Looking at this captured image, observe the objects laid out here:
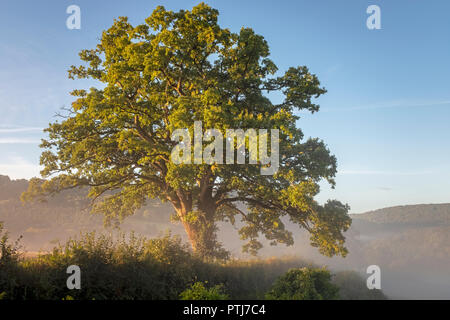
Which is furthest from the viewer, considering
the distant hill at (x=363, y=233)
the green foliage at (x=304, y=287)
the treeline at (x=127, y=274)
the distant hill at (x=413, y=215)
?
the distant hill at (x=413, y=215)

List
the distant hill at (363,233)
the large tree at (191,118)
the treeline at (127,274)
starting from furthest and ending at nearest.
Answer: the distant hill at (363,233) → the large tree at (191,118) → the treeline at (127,274)

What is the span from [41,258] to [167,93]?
11.6 metres

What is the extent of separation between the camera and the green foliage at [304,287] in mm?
10906

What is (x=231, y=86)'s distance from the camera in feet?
58.1

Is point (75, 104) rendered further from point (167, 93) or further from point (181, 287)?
point (181, 287)

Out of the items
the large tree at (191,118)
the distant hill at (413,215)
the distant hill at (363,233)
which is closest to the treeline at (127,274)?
the large tree at (191,118)

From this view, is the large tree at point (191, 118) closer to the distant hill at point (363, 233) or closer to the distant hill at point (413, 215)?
the distant hill at point (363, 233)

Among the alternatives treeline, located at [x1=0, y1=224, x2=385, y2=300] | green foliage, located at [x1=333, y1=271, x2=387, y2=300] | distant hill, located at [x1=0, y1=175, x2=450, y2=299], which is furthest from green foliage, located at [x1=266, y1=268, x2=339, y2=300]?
distant hill, located at [x1=0, y1=175, x2=450, y2=299]

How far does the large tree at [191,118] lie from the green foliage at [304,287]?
4544 mm

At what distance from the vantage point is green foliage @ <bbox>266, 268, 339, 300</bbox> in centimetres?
1091

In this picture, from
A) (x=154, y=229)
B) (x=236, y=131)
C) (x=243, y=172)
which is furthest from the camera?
(x=154, y=229)

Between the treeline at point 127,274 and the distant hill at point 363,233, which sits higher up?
the treeline at point 127,274

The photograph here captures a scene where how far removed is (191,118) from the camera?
1563 cm

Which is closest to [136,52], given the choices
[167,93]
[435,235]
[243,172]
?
[167,93]
